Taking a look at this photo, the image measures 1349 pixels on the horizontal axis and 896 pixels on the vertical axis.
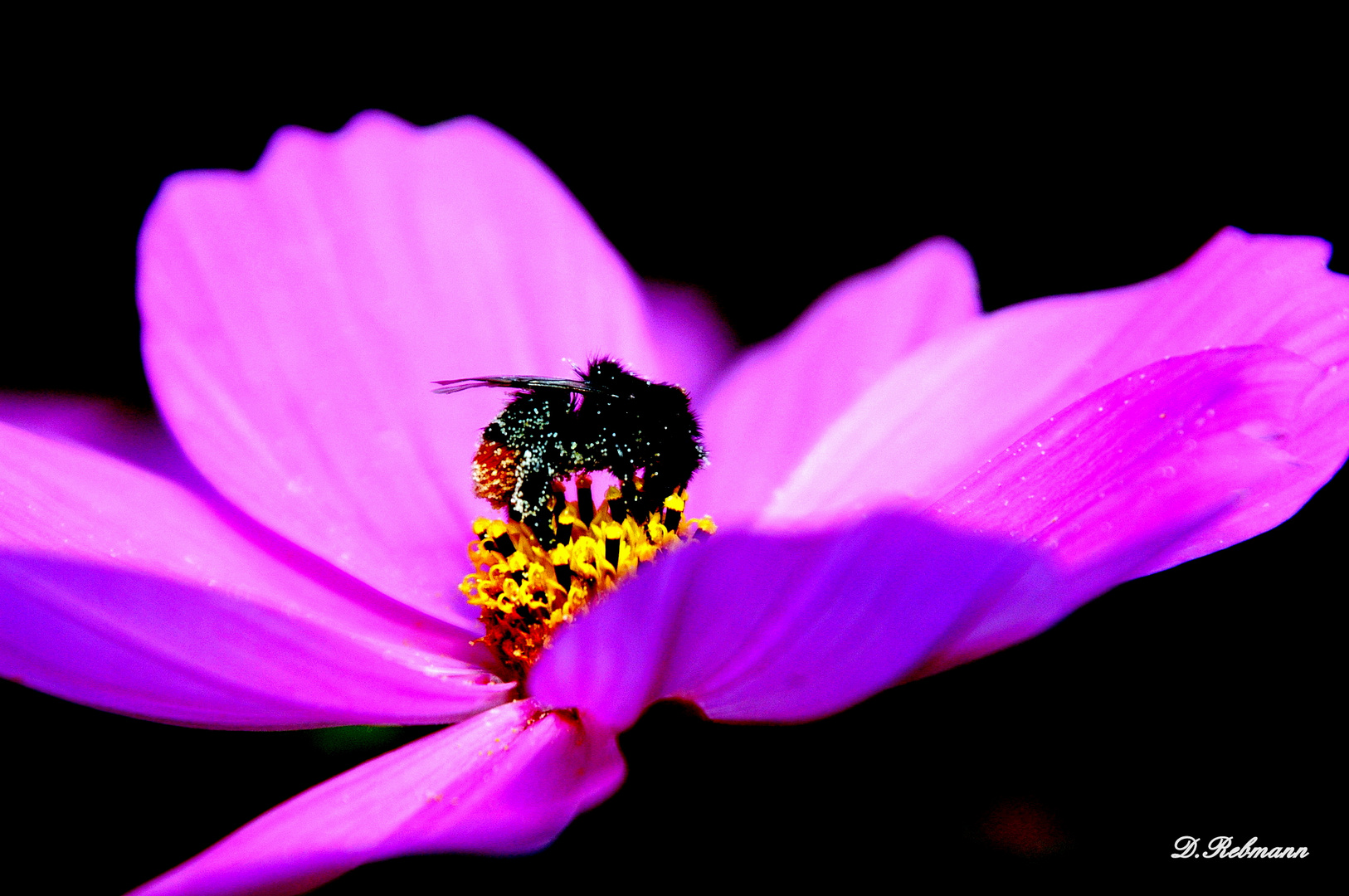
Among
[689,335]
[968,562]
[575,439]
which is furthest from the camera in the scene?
[689,335]

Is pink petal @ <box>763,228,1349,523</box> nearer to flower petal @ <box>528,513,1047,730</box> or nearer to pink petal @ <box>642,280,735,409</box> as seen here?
flower petal @ <box>528,513,1047,730</box>

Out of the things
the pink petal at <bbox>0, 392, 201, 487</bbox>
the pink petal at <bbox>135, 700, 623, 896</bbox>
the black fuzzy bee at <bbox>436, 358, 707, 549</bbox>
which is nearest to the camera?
the pink petal at <bbox>135, 700, 623, 896</bbox>

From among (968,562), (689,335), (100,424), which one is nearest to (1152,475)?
(968,562)

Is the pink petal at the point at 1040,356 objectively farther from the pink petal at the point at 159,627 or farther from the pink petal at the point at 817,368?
the pink petal at the point at 159,627

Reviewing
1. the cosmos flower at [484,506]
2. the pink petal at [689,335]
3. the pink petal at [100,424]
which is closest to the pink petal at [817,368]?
the cosmos flower at [484,506]

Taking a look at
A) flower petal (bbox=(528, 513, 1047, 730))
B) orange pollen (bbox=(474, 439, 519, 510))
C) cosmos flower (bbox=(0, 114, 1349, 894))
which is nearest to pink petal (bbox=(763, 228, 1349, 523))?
cosmos flower (bbox=(0, 114, 1349, 894))

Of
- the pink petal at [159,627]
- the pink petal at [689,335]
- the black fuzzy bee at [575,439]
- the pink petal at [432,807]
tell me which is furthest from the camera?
the pink petal at [689,335]

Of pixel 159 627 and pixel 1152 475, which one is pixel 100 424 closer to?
pixel 159 627
